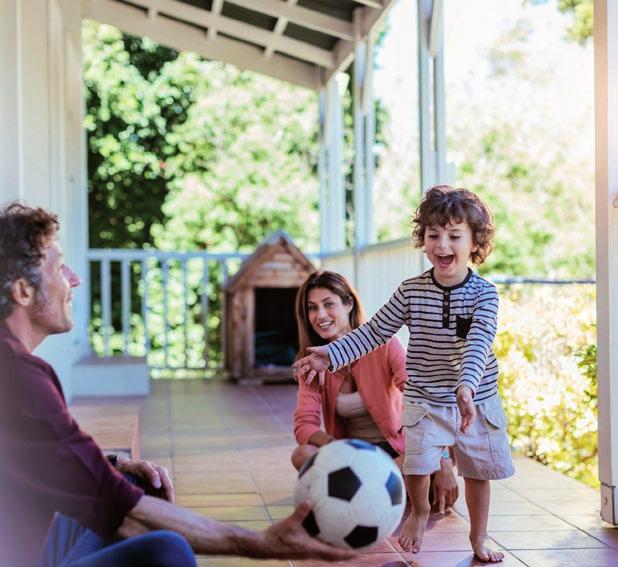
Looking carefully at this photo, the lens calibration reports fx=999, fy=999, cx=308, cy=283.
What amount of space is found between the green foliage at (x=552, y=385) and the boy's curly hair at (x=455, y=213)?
1737 mm

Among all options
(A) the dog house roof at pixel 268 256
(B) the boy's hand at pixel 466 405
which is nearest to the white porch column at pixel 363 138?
(A) the dog house roof at pixel 268 256

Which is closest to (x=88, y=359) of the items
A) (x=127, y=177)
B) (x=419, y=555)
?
(x=419, y=555)

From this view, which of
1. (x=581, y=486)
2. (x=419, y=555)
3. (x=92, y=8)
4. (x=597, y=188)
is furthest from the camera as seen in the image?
(x=92, y=8)

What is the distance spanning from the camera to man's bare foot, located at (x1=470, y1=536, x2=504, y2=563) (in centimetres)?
293

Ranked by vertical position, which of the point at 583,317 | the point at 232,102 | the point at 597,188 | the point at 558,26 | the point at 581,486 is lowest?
the point at 581,486

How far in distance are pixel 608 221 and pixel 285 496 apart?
5.22ft

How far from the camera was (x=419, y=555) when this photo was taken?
3.02m

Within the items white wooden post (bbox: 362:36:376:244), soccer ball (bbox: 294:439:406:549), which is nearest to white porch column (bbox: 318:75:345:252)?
white wooden post (bbox: 362:36:376:244)

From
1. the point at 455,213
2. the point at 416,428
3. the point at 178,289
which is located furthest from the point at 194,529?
the point at 178,289

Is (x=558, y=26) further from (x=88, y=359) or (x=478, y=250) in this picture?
(x=478, y=250)

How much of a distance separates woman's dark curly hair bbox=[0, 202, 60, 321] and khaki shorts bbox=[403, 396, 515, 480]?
1523 mm

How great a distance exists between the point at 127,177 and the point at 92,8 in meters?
6.81

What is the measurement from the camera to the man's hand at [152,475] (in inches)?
88.8

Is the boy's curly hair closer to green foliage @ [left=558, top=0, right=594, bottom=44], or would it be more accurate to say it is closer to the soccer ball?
the soccer ball
